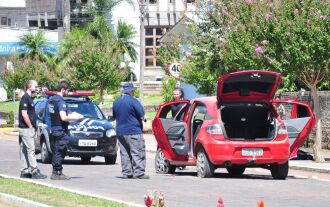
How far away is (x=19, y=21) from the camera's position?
313 feet

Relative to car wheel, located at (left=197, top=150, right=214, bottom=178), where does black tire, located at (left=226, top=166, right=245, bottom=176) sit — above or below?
below

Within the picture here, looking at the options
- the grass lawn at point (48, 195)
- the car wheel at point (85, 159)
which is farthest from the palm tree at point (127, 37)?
the grass lawn at point (48, 195)

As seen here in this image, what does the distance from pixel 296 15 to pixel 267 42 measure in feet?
3.79

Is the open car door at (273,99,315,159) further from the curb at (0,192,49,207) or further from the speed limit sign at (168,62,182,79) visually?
the speed limit sign at (168,62,182,79)

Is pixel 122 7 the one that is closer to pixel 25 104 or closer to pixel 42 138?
pixel 42 138

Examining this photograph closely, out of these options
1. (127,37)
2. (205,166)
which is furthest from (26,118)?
(127,37)

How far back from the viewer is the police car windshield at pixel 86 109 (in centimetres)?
2833

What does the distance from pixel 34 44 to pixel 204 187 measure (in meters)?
60.3

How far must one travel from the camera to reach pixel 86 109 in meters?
28.5

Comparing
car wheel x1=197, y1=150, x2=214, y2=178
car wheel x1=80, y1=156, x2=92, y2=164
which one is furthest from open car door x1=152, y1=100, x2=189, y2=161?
car wheel x1=80, y1=156, x2=92, y2=164

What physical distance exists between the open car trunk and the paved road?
88 cm

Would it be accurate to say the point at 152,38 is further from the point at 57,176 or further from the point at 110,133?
the point at 57,176

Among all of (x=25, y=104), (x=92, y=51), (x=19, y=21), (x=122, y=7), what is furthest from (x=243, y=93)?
(x=19, y=21)

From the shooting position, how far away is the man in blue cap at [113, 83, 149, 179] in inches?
826
